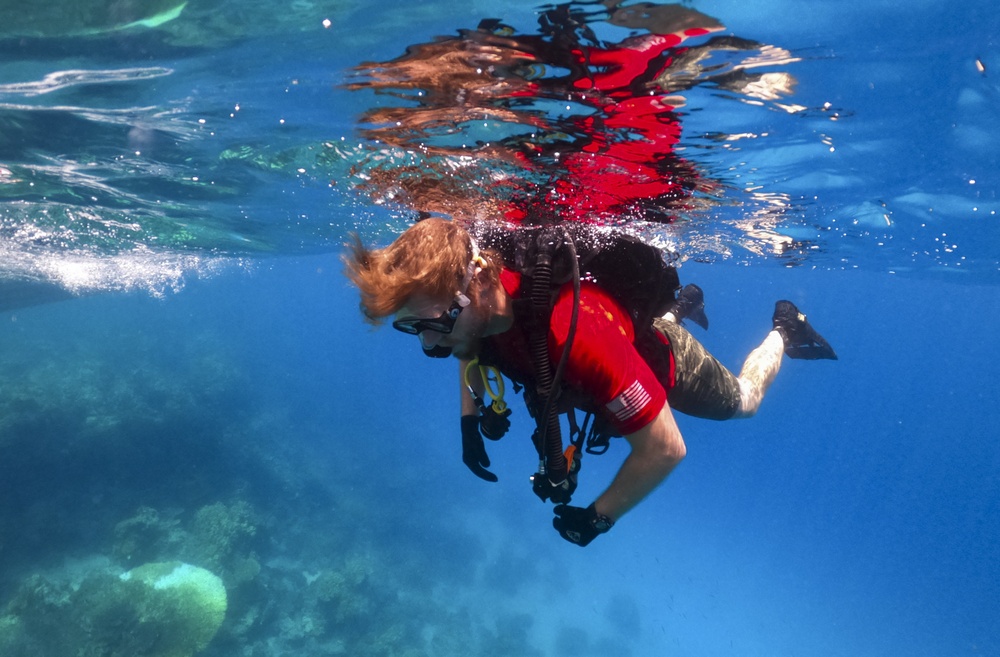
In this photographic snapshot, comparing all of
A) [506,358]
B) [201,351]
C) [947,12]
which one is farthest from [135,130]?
[201,351]

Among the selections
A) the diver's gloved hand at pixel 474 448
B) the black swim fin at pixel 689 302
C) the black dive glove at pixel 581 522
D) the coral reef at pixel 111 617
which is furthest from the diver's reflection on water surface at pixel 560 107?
the coral reef at pixel 111 617

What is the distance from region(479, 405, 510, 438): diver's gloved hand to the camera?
185 inches

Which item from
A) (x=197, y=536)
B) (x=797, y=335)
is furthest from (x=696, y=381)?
(x=197, y=536)

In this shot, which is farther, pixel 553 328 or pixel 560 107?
pixel 560 107

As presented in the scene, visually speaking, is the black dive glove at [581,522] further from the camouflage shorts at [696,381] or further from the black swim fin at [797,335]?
the black swim fin at [797,335]

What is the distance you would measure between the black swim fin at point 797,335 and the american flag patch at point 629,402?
6.92m

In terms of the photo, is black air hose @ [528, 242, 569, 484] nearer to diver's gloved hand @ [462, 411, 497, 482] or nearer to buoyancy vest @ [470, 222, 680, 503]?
buoyancy vest @ [470, 222, 680, 503]

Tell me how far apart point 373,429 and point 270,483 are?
15402mm

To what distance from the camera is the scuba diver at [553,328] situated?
11.3ft

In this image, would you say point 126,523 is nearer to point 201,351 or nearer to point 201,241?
point 201,241

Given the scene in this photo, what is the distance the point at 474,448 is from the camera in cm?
487

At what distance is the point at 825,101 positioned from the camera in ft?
23.2

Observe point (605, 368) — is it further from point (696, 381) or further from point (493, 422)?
point (696, 381)

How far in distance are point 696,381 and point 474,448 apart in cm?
250
